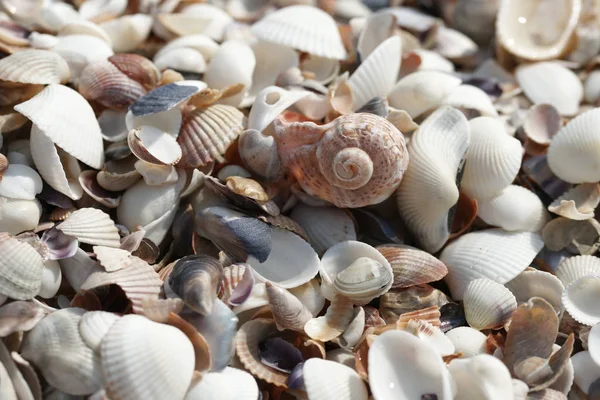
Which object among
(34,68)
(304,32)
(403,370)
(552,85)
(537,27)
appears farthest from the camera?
(537,27)

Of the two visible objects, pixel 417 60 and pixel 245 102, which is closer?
pixel 245 102

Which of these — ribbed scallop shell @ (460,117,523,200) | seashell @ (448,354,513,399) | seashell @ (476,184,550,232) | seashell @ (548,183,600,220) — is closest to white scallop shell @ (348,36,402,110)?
ribbed scallop shell @ (460,117,523,200)

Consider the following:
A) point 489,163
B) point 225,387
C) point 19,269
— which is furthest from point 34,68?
point 489,163

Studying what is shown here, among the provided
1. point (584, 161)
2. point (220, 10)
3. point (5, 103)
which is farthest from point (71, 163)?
point (584, 161)

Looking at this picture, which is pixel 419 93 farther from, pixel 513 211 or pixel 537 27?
pixel 537 27

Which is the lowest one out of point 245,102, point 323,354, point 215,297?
point 323,354

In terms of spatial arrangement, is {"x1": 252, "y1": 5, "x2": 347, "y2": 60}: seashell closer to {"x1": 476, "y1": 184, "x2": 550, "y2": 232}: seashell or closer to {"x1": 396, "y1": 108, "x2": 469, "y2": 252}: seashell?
{"x1": 396, "y1": 108, "x2": 469, "y2": 252}: seashell

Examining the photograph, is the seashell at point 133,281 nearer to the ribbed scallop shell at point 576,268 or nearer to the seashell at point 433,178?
the seashell at point 433,178

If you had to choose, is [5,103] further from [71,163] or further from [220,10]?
[220,10]
